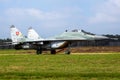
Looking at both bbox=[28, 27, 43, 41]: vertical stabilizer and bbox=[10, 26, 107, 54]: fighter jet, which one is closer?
bbox=[10, 26, 107, 54]: fighter jet

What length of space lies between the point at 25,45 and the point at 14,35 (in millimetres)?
5098

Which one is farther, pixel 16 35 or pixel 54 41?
pixel 16 35

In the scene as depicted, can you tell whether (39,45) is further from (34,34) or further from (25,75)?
(25,75)

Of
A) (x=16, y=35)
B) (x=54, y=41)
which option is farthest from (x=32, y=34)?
(x=54, y=41)

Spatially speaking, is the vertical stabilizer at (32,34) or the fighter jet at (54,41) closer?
the fighter jet at (54,41)

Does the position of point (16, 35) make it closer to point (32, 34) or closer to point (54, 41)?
point (32, 34)

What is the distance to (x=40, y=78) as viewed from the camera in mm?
15672

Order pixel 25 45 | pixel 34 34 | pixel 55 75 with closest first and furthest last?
pixel 55 75, pixel 25 45, pixel 34 34

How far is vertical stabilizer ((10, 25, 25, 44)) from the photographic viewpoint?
55769 mm

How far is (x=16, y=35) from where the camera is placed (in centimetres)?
5750

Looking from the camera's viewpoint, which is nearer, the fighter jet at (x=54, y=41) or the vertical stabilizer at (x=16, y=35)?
the fighter jet at (x=54, y=41)

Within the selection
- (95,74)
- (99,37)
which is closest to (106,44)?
(99,37)

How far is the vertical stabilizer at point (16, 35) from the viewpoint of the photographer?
5577 centimetres

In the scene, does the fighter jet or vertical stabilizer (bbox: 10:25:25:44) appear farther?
vertical stabilizer (bbox: 10:25:25:44)
